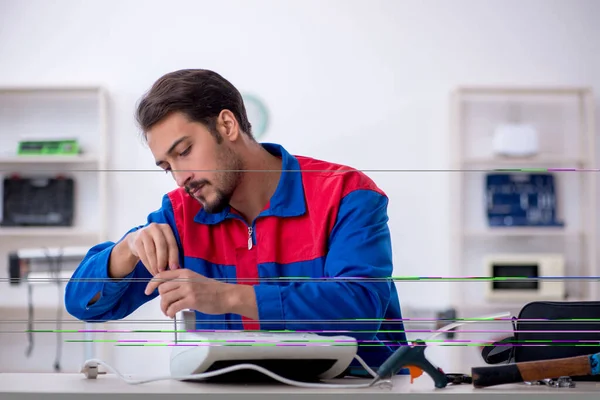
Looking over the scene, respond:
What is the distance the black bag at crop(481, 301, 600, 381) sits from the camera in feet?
2.82

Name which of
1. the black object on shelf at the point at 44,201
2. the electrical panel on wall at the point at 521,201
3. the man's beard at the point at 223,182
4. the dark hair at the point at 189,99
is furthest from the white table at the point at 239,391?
the electrical panel on wall at the point at 521,201

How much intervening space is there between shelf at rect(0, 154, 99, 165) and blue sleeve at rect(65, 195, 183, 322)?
7.90ft

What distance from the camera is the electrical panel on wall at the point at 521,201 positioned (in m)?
3.47

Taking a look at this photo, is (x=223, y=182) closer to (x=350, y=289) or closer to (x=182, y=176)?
(x=182, y=176)

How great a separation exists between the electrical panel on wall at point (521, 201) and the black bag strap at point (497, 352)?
262 centimetres

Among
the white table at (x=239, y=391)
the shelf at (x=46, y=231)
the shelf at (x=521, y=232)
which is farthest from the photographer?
the shelf at (x=521, y=232)

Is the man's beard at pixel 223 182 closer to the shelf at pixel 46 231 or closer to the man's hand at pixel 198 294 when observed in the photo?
the man's hand at pixel 198 294

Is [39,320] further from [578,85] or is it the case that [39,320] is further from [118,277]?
[578,85]

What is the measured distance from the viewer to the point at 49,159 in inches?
129

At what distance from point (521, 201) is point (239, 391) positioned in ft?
9.70

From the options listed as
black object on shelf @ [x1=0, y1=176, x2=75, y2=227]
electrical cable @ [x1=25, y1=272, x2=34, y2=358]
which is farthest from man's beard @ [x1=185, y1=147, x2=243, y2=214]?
black object on shelf @ [x1=0, y1=176, x2=75, y2=227]

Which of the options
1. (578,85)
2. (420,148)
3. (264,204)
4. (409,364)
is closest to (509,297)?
(420,148)

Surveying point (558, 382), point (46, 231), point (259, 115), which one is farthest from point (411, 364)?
point (259, 115)

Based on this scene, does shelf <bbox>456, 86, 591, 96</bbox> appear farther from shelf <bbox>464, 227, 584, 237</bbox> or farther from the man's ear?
the man's ear
